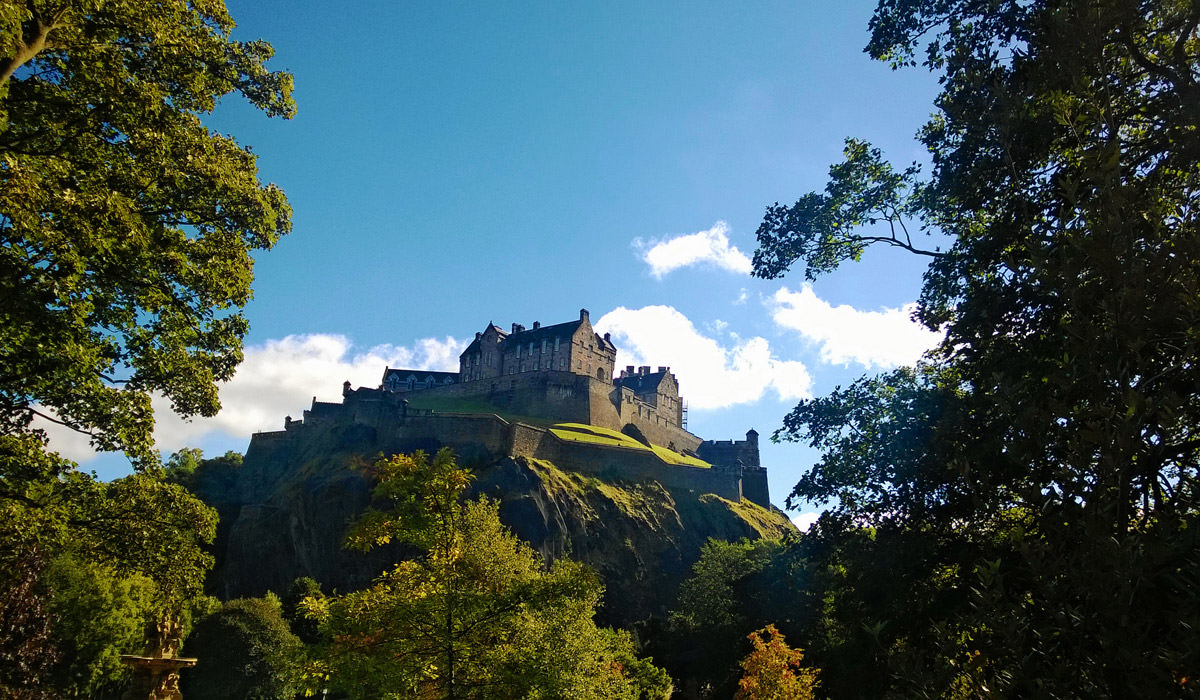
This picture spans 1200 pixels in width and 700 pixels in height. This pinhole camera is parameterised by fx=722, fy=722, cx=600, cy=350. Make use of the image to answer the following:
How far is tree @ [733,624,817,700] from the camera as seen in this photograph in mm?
24688

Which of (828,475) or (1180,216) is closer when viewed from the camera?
(1180,216)

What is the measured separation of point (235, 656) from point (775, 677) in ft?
110

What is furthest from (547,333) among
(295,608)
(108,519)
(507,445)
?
(108,519)

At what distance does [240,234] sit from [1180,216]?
41.9 ft

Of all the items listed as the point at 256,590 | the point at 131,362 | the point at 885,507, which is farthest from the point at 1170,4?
the point at 256,590

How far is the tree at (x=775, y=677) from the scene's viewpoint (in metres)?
24.7

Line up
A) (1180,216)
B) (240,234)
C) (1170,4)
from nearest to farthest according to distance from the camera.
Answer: (1180,216), (1170,4), (240,234)

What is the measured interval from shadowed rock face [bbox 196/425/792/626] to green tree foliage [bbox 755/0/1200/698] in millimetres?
43366

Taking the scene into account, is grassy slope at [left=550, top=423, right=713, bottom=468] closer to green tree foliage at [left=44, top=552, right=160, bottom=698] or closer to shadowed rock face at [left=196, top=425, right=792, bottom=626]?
shadowed rock face at [left=196, top=425, right=792, bottom=626]

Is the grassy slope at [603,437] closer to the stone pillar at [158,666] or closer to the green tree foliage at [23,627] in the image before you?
the stone pillar at [158,666]

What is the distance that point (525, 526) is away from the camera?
52688 mm

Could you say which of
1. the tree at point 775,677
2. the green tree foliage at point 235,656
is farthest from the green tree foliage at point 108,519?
the green tree foliage at point 235,656

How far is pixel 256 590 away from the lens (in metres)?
58.3

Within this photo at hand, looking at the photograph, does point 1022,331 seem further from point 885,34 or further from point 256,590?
point 256,590
